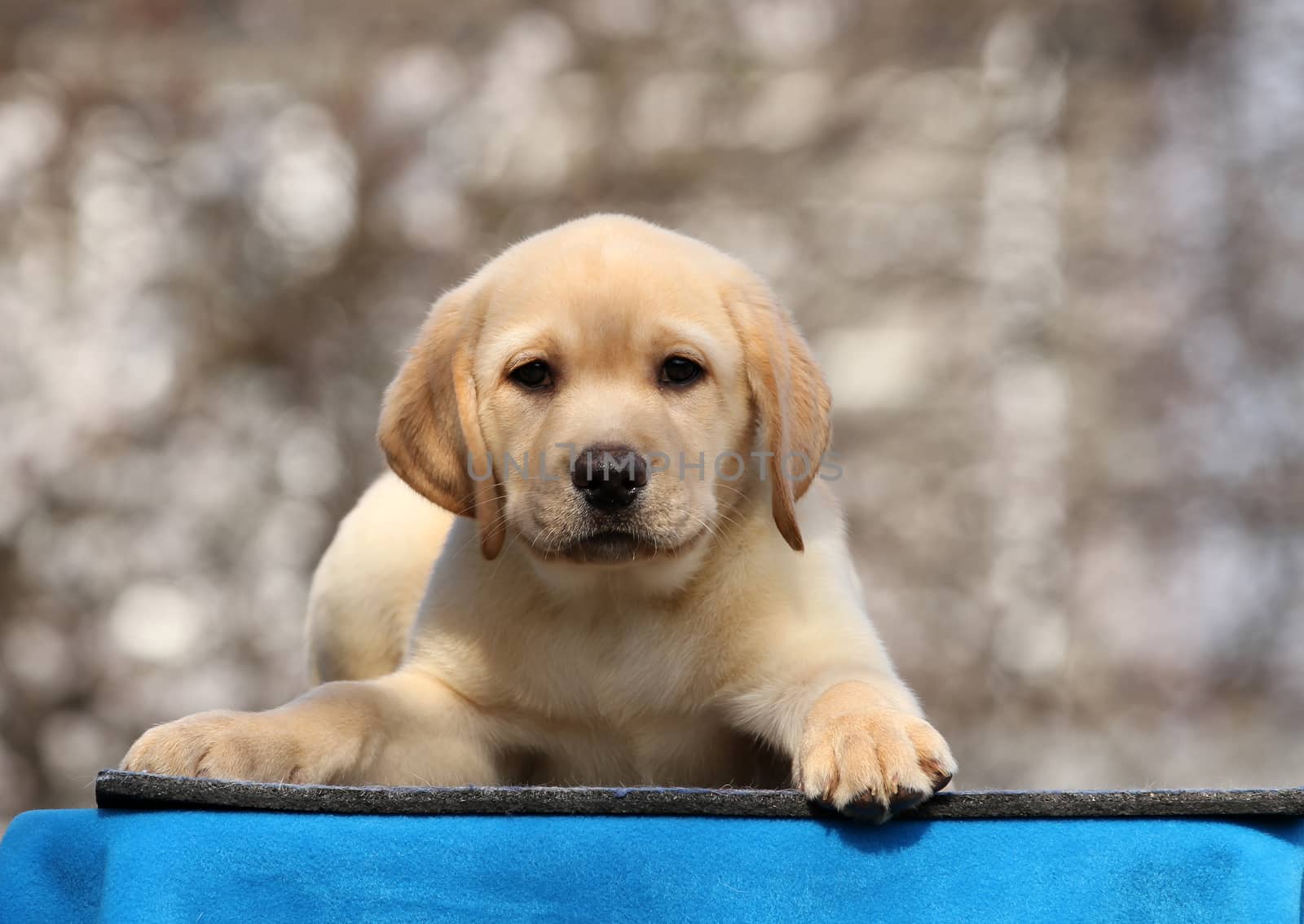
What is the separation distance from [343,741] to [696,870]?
818 mm

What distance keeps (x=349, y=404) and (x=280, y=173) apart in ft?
5.96

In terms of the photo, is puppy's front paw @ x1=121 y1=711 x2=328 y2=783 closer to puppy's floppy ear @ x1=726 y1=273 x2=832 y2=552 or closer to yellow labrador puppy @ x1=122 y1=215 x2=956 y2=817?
yellow labrador puppy @ x1=122 y1=215 x2=956 y2=817

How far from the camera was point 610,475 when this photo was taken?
2373mm

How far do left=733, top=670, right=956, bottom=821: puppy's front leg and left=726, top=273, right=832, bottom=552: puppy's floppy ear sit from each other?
1.36 ft

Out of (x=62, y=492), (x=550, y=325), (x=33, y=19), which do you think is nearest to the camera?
(x=550, y=325)

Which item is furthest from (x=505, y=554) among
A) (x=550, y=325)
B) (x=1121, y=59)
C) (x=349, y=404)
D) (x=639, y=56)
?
(x=1121, y=59)

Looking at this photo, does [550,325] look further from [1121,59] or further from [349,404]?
[1121,59]

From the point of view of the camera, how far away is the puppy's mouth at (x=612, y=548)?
2.44 m

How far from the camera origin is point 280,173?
9.37m

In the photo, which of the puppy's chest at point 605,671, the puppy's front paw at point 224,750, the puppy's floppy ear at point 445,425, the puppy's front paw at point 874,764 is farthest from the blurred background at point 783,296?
the puppy's front paw at point 874,764

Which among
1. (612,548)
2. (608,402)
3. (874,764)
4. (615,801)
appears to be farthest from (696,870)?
(608,402)

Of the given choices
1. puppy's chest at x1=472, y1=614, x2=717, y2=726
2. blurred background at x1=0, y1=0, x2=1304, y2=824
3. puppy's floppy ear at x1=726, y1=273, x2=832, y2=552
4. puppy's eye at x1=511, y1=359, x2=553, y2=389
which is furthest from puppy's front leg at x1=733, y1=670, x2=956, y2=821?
blurred background at x1=0, y1=0, x2=1304, y2=824

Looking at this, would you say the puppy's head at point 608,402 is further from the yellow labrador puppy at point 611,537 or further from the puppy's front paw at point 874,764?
the puppy's front paw at point 874,764

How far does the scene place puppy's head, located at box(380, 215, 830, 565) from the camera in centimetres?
245
